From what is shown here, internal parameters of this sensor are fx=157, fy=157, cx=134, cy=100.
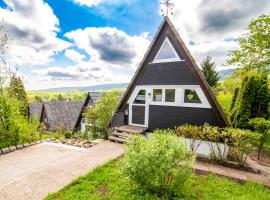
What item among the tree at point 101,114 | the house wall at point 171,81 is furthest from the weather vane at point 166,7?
the tree at point 101,114

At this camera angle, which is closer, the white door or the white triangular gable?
the white triangular gable

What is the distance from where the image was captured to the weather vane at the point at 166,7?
26.7 ft

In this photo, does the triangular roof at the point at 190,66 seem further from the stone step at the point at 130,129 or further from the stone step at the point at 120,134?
the stone step at the point at 120,134

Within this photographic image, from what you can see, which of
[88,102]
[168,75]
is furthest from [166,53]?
[88,102]

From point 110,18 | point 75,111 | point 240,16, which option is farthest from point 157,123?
point 75,111

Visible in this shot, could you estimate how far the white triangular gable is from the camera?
26.3 ft

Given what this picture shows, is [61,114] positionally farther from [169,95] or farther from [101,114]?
[169,95]

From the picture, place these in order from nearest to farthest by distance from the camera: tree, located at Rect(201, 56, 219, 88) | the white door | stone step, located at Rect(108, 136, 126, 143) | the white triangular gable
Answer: the white triangular gable < stone step, located at Rect(108, 136, 126, 143) < the white door < tree, located at Rect(201, 56, 219, 88)

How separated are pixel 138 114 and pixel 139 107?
428 millimetres

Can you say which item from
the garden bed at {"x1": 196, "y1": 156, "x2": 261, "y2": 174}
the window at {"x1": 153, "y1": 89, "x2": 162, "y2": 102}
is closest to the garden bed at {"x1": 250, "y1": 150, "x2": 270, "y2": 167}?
the garden bed at {"x1": 196, "y1": 156, "x2": 261, "y2": 174}

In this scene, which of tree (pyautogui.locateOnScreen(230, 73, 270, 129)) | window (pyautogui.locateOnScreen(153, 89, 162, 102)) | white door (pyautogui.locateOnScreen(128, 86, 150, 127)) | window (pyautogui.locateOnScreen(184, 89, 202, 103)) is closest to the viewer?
window (pyautogui.locateOnScreen(184, 89, 202, 103))

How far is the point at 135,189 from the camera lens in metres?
4.15

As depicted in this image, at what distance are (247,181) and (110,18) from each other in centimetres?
1043

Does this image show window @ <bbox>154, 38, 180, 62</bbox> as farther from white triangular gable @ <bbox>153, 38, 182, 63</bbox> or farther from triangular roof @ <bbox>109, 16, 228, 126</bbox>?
triangular roof @ <bbox>109, 16, 228, 126</bbox>
